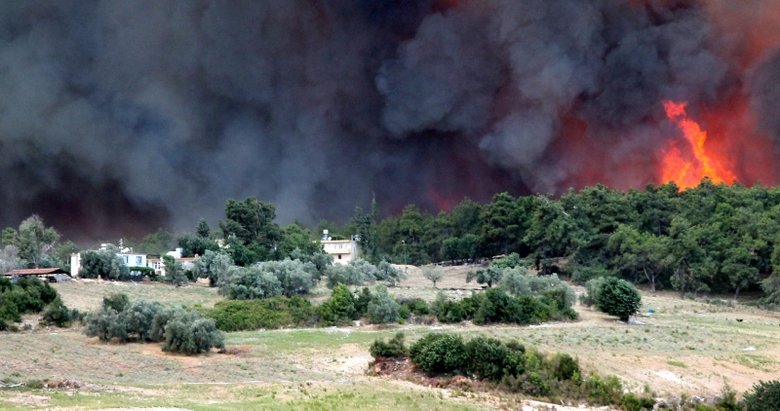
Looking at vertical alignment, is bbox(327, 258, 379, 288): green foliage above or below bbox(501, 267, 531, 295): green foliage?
above

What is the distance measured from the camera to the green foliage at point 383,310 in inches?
2077

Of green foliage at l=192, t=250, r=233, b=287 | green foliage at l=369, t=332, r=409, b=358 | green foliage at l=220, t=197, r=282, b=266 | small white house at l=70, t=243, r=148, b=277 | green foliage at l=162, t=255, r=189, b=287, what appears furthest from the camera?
green foliage at l=220, t=197, r=282, b=266

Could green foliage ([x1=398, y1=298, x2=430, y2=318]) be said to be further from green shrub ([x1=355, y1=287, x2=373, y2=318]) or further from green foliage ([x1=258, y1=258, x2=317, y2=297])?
green foliage ([x1=258, y1=258, x2=317, y2=297])

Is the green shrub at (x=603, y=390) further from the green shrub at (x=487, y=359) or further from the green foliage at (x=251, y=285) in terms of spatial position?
the green foliage at (x=251, y=285)

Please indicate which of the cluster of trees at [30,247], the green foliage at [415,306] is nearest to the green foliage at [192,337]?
the green foliage at [415,306]

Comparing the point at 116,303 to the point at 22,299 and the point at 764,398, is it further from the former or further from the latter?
the point at 764,398

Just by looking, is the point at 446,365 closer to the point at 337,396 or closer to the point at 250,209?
the point at 337,396

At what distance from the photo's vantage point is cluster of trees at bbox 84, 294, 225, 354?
135 ft

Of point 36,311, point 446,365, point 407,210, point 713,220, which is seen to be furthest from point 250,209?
point 446,365

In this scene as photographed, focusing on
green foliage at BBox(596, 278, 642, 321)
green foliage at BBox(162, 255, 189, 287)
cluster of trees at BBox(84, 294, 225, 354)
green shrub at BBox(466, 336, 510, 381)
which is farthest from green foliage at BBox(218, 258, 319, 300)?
green shrub at BBox(466, 336, 510, 381)

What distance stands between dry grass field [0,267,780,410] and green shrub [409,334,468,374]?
1.84m

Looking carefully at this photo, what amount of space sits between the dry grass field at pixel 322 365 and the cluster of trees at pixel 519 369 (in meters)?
1.49

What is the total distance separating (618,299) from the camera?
56.6 metres

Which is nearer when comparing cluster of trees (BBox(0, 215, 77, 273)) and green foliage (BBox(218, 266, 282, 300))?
green foliage (BBox(218, 266, 282, 300))
